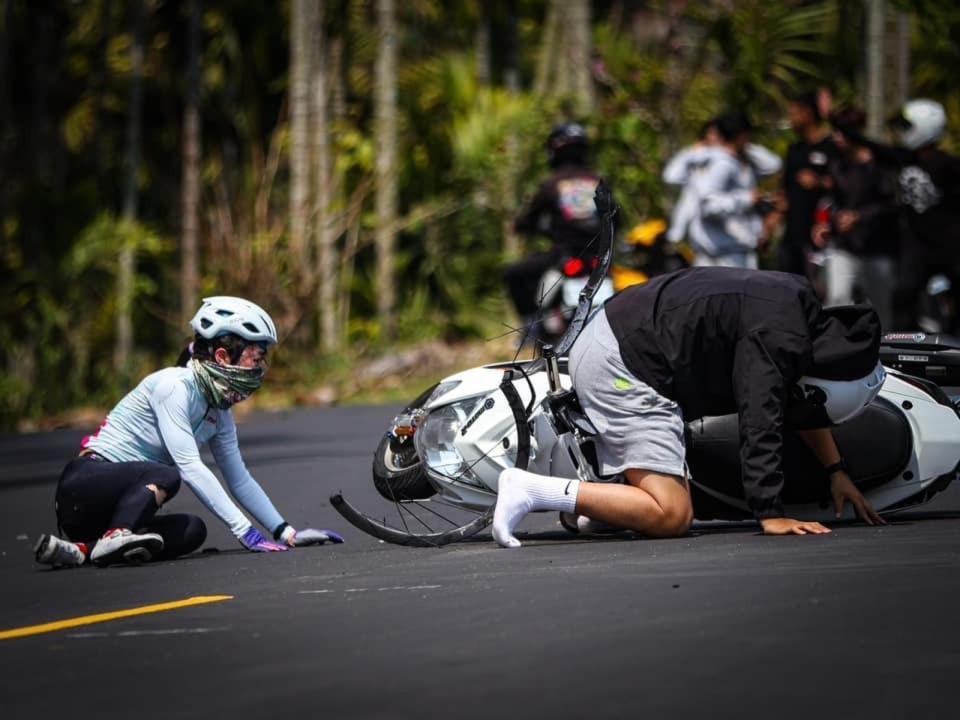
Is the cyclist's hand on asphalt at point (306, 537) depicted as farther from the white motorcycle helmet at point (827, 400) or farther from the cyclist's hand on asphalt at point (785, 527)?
the white motorcycle helmet at point (827, 400)

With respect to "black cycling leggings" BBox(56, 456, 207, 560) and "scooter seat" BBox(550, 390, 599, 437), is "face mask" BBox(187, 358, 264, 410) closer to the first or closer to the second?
"black cycling leggings" BBox(56, 456, 207, 560)

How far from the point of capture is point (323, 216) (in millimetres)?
23828

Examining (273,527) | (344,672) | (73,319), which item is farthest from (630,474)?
(73,319)

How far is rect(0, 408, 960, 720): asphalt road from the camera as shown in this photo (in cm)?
537

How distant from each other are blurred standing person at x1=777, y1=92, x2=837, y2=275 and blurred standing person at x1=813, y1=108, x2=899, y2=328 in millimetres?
133

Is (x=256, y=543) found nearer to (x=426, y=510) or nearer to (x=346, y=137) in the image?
(x=426, y=510)

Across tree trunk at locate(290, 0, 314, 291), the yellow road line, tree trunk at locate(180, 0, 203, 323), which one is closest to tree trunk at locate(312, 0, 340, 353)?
tree trunk at locate(290, 0, 314, 291)

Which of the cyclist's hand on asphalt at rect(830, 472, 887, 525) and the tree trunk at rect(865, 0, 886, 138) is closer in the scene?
the cyclist's hand on asphalt at rect(830, 472, 887, 525)

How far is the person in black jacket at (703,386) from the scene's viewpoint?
838 cm

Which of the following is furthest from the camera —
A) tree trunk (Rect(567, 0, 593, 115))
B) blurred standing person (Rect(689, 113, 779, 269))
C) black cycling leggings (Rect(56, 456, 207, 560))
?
tree trunk (Rect(567, 0, 593, 115))

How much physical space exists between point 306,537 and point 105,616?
2056mm

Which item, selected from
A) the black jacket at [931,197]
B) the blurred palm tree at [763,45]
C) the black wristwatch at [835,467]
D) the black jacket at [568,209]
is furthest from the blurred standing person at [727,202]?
the black wristwatch at [835,467]

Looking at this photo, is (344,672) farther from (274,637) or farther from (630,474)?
(630,474)

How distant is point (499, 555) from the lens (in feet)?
27.7
